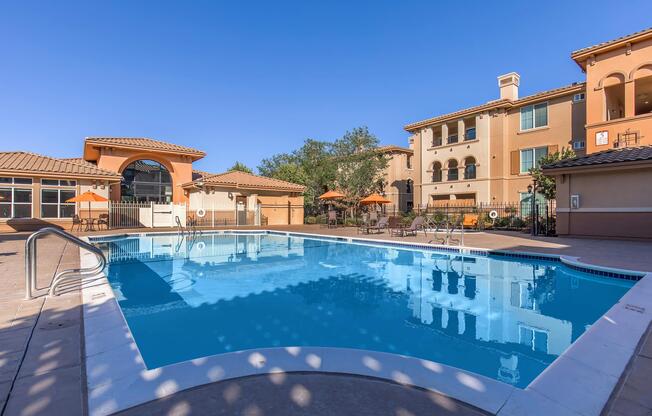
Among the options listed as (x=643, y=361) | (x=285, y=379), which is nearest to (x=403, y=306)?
(x=643, y=361)

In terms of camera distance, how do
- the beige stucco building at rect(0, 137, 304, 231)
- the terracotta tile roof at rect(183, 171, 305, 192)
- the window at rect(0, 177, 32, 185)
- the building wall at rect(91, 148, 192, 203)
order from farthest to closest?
the terracotta tile roof at rect(183, 171, 305, 192) < the building wall at rect(91, 148, 192, 203) < the beige stucco building at rect(0, 137, 304, 231) < the window at rect(0, 177, 32, 185)

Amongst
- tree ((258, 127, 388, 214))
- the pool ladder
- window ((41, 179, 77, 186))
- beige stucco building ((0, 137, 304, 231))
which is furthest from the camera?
tree ((258, 127, 388, 214))

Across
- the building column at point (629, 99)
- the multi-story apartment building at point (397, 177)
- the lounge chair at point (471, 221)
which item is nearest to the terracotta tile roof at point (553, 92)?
the building column at point (629, 99)

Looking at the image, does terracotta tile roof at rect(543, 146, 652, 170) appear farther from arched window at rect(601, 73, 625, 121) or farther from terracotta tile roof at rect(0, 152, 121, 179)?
terracotta tile roof at rect(0, 152, 121, 179)

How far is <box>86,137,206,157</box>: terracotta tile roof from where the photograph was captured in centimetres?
2106

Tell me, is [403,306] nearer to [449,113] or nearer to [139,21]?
[139,21]

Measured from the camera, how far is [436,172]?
95.2 ft

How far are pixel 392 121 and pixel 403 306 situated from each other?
95.5 feet

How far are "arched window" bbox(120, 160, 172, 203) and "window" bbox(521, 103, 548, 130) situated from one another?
84.8ft

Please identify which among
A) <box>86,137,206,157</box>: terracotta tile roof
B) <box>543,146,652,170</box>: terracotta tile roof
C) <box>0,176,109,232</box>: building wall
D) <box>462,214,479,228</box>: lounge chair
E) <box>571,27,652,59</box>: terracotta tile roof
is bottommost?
<box>462,214,479,228</box>: lounge chair

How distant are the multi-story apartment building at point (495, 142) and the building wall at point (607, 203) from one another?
1094 centimetres

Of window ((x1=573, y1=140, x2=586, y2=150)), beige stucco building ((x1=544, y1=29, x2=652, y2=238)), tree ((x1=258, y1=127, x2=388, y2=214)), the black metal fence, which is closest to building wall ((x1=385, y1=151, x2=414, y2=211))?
the black metal fence

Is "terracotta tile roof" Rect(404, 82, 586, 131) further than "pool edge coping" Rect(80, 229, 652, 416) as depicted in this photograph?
Yes

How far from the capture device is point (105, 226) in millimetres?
18578
